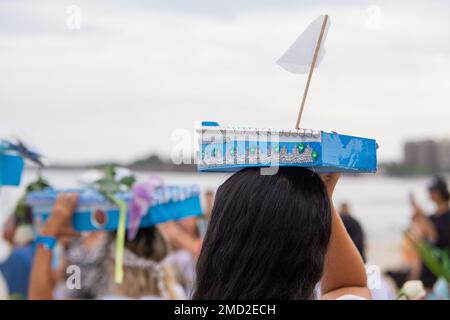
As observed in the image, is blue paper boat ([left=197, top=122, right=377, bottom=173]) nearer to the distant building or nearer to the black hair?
the black hair

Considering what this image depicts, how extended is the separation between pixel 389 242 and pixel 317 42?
680cm

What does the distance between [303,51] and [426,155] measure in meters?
6.48

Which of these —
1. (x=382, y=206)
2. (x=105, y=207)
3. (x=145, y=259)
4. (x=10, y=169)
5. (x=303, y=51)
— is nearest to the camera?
(x=303, y=51)

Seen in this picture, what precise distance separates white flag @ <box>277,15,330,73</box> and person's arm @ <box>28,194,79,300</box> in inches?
60.8

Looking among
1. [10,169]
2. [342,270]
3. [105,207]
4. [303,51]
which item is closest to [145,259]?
[105,207]

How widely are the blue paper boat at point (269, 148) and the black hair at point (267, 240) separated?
3cm

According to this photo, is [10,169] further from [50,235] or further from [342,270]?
[342,270]

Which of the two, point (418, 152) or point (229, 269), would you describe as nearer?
point (229, 269)

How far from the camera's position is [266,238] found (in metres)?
1.42

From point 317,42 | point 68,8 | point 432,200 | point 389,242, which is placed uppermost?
point 68,8

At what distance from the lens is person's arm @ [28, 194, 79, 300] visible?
297cm

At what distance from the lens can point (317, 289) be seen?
5.09 ft
